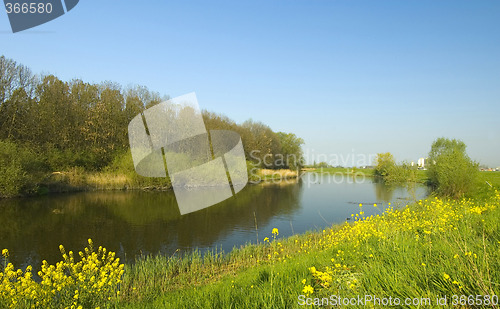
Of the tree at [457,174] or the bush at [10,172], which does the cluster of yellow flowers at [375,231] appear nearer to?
the tree at [457,174]

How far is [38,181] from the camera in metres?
24.7

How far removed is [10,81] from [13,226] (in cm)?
1976

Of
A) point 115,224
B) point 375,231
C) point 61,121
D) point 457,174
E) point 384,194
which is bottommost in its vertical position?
point 384,194

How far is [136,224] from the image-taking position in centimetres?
1606

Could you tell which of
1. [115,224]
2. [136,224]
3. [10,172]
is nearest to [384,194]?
[136,224]

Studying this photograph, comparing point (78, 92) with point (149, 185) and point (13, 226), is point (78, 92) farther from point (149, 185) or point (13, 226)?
point (13, 226)

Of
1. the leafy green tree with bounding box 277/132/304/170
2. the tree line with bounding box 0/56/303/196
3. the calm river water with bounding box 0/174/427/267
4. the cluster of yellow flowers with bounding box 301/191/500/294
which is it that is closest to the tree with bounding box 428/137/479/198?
the calm river water with bounding box 0/174/427/267

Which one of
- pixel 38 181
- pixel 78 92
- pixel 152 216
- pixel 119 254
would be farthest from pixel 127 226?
pixel 78 92

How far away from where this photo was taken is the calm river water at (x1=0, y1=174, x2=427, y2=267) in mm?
11750

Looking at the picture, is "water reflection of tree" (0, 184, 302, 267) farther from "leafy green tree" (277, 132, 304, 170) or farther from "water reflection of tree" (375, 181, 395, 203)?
"leafy green tree" (277, 132, 304, 170)

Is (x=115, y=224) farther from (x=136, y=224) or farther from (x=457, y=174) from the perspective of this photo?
(x=457, y=174)

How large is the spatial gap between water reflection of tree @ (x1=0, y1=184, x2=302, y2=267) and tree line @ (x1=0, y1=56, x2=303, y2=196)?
5720 millimetres

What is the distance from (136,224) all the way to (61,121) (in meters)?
22.2

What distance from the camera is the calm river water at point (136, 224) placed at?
11.8m
